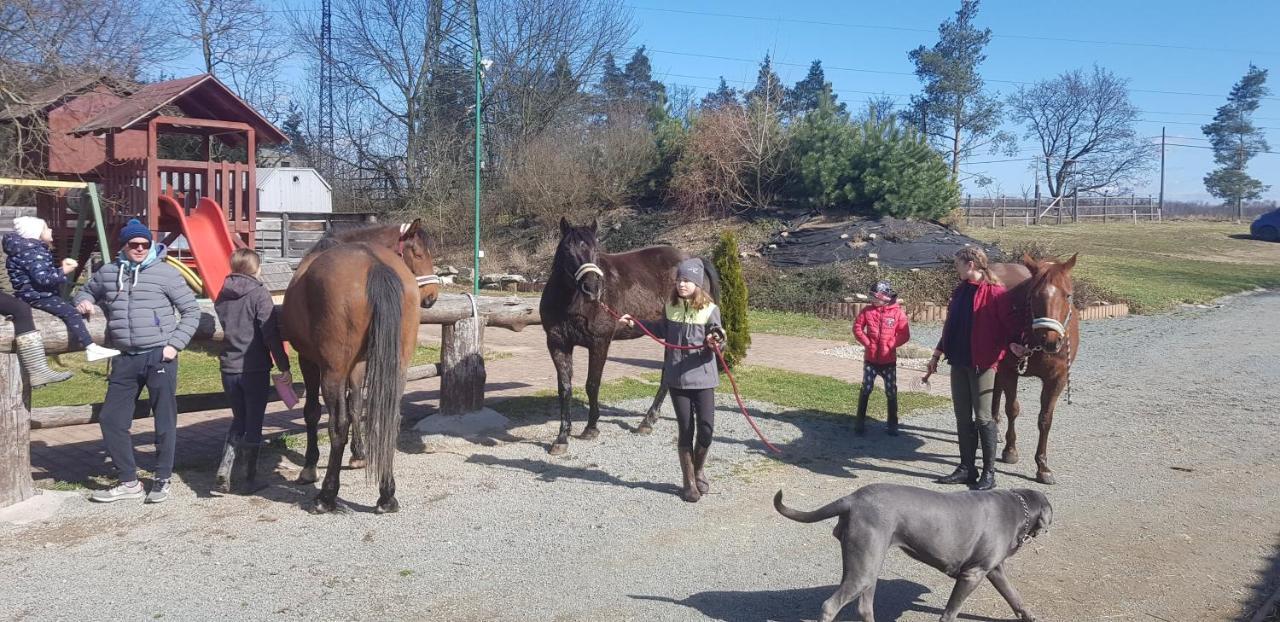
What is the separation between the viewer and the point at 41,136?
14578 mm

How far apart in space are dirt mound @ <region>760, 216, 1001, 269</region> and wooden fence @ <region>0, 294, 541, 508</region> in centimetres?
1207

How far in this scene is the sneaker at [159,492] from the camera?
559 centimetres

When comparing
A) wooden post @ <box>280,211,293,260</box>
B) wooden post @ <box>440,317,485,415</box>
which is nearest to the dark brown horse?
wooden post @ <box>440,317,485,415</box>

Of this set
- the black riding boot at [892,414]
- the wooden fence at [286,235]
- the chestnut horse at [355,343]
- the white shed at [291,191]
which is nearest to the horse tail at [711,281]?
the black riding boot at [892,414]

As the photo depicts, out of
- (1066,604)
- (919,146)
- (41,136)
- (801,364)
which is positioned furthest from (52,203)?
(919,146)

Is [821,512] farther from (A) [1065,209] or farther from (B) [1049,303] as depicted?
(A) [1065,209]

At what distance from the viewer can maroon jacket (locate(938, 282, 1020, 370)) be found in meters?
6.23

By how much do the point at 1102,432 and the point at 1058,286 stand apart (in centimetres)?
282

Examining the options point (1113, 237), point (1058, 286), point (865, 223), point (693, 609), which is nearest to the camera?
point (693, 609)

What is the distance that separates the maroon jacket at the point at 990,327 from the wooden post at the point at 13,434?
6219 mm

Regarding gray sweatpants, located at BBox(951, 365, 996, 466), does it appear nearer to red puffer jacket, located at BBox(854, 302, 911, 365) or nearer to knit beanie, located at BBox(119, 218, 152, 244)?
red puffer jacket, located at BBox(854, 302, 911, 365)

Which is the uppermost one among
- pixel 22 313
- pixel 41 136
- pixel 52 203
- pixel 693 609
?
pixel 41 136

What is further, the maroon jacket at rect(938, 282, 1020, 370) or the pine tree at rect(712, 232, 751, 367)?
the pine tree at rect(712, 232, 751, 367)

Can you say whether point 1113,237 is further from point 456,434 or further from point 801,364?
point 456,434
